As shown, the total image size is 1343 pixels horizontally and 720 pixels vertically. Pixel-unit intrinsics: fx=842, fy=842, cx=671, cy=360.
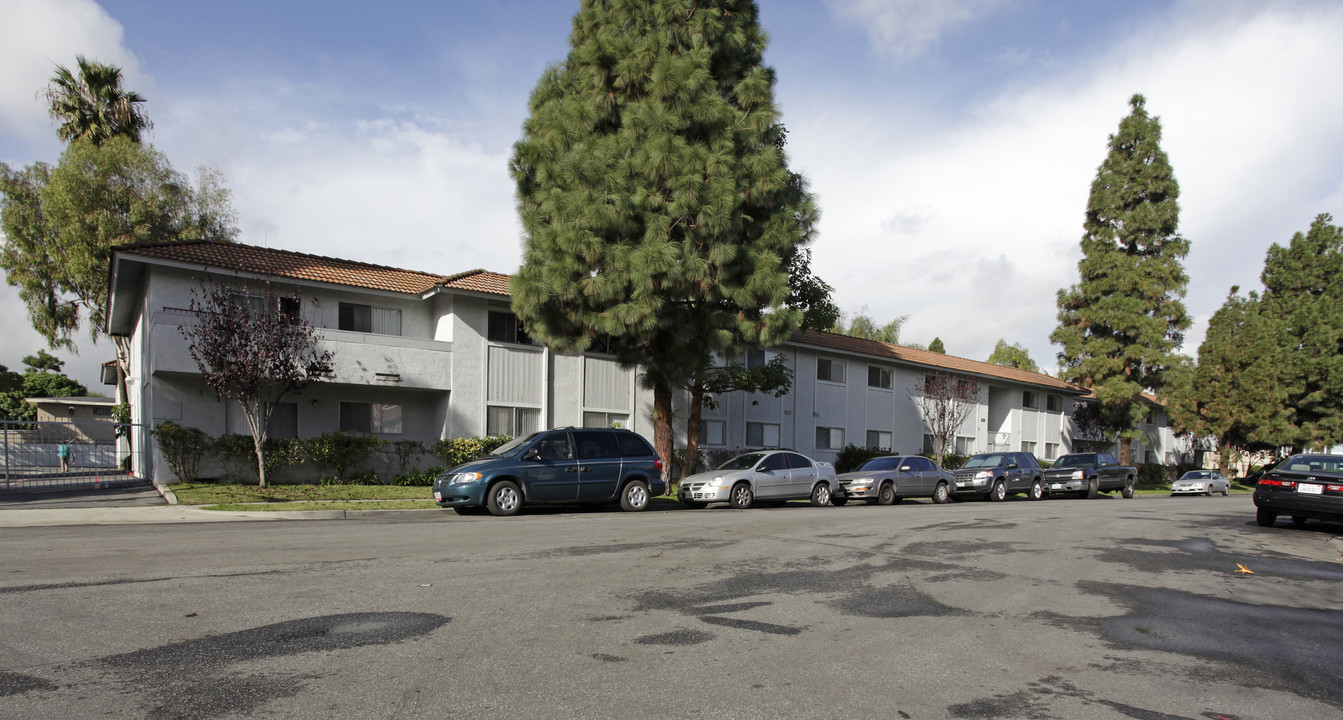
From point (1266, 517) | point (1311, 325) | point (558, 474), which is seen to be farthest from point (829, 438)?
point (1311, 325)

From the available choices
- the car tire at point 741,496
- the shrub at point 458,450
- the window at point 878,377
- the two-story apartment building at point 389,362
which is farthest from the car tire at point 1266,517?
the window at point 878,377

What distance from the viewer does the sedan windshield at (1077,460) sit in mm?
32000

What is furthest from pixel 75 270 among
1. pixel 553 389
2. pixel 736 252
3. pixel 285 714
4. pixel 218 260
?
pixel 285 714

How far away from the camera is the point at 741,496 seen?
2005cm

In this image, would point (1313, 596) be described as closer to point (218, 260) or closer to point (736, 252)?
point (736, 252)

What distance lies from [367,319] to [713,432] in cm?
1335

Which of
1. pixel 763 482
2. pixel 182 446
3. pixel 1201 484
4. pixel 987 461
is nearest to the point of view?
pixel 763 482

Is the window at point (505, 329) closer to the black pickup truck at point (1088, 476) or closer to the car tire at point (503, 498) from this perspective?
the car tire at point (503, 498)

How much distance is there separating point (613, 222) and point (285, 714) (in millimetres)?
17570

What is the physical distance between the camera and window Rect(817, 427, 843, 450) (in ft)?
119

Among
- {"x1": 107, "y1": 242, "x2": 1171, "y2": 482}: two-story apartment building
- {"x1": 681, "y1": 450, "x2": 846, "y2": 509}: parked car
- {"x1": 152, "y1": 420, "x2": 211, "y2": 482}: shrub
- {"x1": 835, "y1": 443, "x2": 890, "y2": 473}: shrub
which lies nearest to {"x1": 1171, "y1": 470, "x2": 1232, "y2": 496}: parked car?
{"x1": 835, "y1": 443, "x2": 890, "y2": 473}: shrub

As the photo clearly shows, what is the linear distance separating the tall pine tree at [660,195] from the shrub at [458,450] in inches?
158

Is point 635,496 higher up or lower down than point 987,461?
lower down

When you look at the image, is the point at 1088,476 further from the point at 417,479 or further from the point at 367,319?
the point at 367,319
